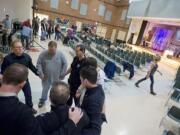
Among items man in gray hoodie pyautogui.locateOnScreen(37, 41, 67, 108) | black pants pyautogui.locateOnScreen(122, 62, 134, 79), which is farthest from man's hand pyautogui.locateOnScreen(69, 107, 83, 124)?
black pants pyautogui.locateOnScreen(122, 62, 134, 79)

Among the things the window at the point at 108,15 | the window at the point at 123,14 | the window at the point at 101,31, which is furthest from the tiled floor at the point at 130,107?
the window at the point at 108,15

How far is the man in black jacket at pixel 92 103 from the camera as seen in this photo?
1.42m

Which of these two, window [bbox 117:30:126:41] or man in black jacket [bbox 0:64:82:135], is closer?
man in black jacket [bbox 0:64:82:135]

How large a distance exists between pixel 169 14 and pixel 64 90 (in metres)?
13.6

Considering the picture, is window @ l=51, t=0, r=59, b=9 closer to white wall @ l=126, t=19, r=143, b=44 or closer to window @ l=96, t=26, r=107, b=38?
window @ l=96, t=26, r=107, b=38

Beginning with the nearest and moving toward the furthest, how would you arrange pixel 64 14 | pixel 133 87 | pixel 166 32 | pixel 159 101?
1. pixel 159 101
2. pixel 133 87
3. pixel 166 32
4. pixel 64 14

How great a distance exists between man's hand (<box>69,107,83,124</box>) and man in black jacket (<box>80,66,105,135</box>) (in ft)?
0.44

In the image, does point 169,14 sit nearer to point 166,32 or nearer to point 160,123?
point 166,32

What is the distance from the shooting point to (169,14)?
12.8 meters

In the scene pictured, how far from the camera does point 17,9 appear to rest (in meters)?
13.6

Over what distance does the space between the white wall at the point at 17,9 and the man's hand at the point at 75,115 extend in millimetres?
13836

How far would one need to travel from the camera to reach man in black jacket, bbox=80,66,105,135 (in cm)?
142

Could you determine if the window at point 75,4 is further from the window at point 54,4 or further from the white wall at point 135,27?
the white wall at point 135,27

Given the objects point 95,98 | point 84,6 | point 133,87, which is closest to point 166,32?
point 84,6
